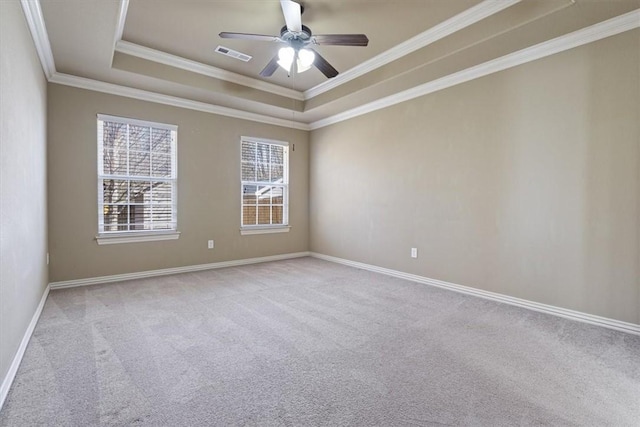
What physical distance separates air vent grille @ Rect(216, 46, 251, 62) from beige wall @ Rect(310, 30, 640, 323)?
2.05 metres

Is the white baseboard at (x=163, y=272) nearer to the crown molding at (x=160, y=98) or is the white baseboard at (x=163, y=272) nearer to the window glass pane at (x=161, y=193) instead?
the window glass pane at (x=161, y=193)

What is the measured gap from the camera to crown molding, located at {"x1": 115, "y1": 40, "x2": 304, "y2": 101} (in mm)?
3599

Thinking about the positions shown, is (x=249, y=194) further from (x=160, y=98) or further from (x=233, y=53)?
(x=233, y=53)

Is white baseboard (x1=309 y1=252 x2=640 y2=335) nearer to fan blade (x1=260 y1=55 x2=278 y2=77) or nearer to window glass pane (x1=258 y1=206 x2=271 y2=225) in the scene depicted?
window glass pane (x1=258 y1=206 x2=271 y2=225)

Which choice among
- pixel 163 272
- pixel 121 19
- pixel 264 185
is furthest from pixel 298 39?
pixel 163 272

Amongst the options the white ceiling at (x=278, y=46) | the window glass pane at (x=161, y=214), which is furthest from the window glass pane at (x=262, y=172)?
the window glass pane at (x=161, y=214)

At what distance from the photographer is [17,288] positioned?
212 cm

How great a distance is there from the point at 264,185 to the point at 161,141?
70.0 inches

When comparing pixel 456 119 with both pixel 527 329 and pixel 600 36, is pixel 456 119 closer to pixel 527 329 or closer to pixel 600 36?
pixel 600 36

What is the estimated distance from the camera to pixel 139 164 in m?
4.34

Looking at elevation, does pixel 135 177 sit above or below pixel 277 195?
above

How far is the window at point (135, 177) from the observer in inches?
162

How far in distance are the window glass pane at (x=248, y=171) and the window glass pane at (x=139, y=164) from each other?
1.45 m

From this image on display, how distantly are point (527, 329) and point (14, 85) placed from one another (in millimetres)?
4299
